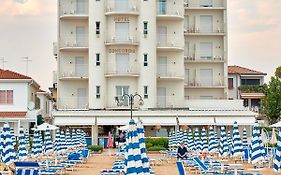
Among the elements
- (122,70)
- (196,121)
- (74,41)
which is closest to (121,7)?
(74,41)

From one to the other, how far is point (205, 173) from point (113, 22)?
140 feet

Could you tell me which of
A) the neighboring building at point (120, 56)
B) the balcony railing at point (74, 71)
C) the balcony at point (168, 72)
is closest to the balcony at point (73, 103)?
the neighboring building at point (120, 56)

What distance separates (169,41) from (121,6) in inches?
228

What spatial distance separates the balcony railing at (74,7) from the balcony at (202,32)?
36.0 ft

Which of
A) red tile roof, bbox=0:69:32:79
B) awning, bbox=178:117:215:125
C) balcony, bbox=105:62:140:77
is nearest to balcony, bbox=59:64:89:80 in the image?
balcony, bbox=105:62:140:77

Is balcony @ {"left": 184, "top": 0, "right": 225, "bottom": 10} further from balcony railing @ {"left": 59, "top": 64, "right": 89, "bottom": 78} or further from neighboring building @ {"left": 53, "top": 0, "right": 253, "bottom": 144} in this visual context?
balcony railing @ {"left": 59, "top": 64, "right": 89, "bottom": 78}

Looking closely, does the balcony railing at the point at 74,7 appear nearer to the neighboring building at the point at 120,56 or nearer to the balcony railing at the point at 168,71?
the neighboring building at the point at 120,56

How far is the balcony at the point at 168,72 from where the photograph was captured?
7438cm

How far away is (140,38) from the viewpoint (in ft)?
240

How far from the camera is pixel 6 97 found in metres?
76.1

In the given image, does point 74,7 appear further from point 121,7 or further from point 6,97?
point 6,97

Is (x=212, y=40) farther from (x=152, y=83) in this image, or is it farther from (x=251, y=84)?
(x=251, y=84)

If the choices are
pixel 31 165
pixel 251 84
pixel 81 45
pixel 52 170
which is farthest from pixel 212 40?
pixel 31 165

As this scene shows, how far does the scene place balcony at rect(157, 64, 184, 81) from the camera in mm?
74375
